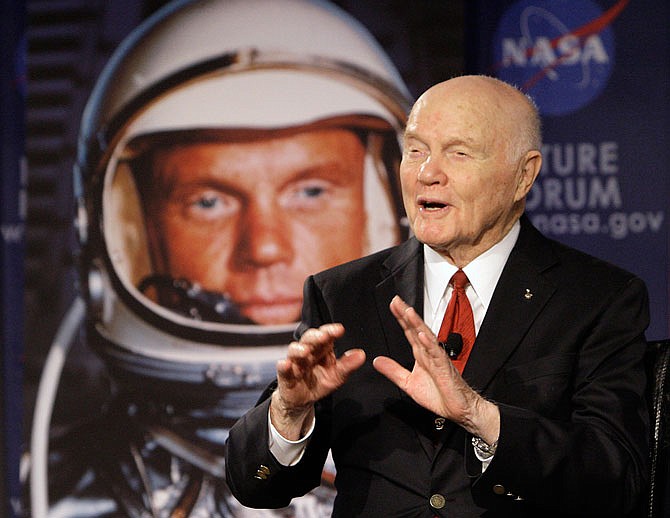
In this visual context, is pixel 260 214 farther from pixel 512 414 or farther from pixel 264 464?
pixel 512 414

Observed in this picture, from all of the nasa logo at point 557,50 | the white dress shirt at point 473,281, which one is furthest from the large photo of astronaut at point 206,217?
the white dress shirt at point 473,281

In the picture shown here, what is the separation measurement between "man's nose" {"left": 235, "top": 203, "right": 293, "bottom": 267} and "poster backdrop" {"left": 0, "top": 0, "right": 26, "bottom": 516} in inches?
51.8

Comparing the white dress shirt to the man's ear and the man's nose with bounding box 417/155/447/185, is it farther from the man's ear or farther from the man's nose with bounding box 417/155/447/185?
the man's nose with bounding box 417/155/447/185

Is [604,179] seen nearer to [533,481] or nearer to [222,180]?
[222,180]

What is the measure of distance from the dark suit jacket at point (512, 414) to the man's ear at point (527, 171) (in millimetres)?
107

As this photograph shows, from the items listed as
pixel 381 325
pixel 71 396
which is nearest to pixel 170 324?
pixel 71 396

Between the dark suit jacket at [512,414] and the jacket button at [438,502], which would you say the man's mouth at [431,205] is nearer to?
the dark suit jacket at [512,414]

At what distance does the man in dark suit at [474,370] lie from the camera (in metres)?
1.98

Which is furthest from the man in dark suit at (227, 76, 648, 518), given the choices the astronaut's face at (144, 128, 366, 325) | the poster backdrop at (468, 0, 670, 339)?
the poster backdrop at (468, 0, 670, 339)

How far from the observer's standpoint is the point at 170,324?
388cm

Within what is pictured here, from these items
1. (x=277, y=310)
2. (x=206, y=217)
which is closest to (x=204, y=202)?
(x=206, y=217)

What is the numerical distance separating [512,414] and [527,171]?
676 mm

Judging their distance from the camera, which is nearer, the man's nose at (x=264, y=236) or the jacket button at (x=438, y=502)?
the jacket button at (x=438, y=502)

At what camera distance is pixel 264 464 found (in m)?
2.18
